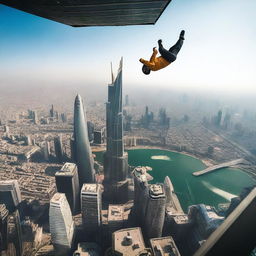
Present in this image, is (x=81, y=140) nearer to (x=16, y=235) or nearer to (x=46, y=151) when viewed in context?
(x=16, y=235)

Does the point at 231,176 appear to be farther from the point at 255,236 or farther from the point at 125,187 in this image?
the point at 255,236

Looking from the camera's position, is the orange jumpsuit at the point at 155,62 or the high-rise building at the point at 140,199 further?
the high-rise building at the point at 140,199

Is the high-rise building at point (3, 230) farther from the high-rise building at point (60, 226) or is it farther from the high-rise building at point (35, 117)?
the high-rise building at point (35, 117)

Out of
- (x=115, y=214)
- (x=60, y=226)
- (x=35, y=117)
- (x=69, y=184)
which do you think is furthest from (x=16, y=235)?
(x=35, y=117)

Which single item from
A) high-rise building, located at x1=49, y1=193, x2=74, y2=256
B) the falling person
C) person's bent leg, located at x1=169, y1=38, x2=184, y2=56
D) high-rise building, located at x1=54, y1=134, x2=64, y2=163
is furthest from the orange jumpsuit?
high-rise building, located at x1=54, y1=134, x2=64, y2=163

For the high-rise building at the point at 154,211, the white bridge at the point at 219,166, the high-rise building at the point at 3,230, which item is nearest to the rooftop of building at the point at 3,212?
the high-rise building at the point at 3,230

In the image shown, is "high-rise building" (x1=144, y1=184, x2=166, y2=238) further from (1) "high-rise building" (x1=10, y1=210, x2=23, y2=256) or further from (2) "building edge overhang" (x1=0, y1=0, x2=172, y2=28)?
(2) "building edge overhang" (x1=0, y1=0, x2=172, y2=28)

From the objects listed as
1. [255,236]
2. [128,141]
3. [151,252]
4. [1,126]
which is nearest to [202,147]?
[128,141]
